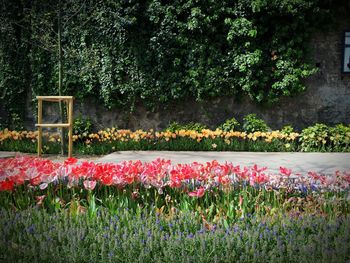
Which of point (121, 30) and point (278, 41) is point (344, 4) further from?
point (121, 30)

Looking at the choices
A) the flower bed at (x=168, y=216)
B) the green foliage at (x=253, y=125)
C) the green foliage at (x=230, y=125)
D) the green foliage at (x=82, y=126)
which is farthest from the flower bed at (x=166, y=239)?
the green foliage at (x=82, y=126)

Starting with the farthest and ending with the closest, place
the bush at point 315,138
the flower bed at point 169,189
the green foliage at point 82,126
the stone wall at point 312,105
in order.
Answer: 1. the green foliage at point 82,126
2. the stone wall at point 312,105
3. the bush at point 315,138
4. the flower bed at point 169,189

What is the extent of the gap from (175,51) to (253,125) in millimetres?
2370

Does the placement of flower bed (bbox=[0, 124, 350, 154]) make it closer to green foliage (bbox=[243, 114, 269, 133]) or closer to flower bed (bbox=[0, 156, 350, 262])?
green foliage (bbox=[243, 114, 269, 133])

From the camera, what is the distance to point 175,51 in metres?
8.86

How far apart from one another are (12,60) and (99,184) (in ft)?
24.7

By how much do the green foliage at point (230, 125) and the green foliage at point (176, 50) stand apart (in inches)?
25.3

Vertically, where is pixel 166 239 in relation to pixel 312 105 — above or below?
below

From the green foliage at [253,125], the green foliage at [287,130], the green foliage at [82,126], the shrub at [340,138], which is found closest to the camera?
the shrub at [340,138]

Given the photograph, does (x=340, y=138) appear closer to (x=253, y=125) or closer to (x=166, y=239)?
(x=253, y=125)

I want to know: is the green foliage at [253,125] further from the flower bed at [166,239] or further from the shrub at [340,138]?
the flower bed at [166,239]

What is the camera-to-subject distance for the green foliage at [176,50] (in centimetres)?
852

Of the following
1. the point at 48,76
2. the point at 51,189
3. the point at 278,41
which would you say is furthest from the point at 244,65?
the point at 51,189

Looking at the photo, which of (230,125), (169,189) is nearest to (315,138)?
(230,125)
